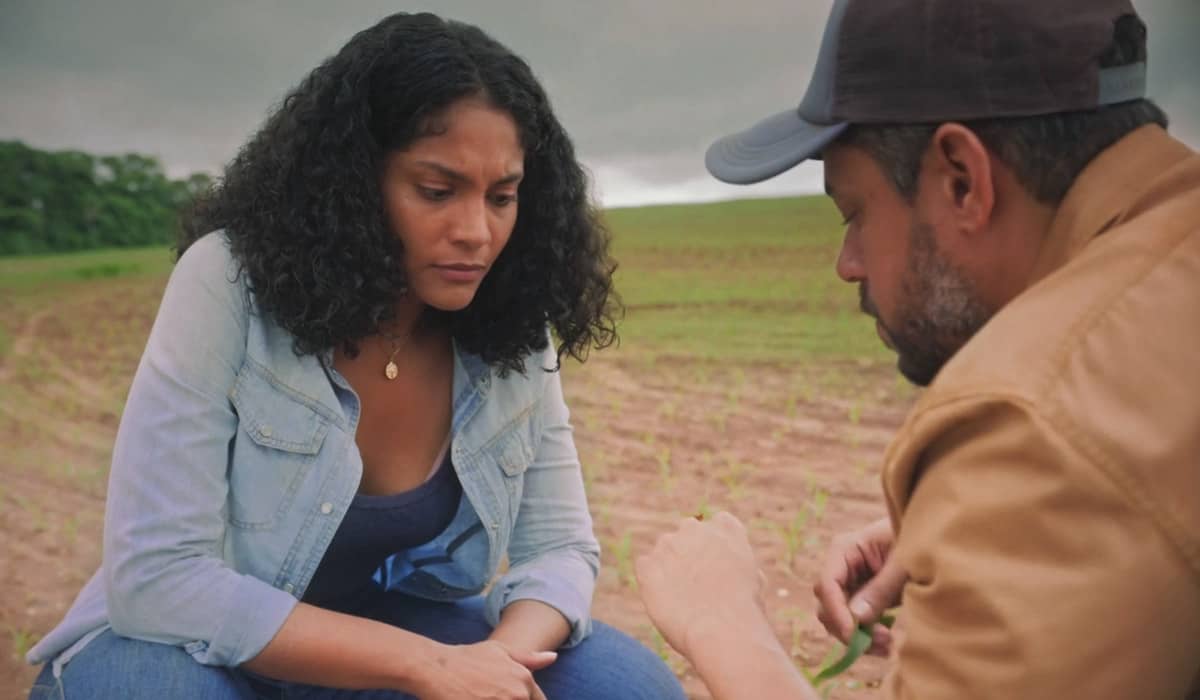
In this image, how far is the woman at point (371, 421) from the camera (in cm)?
187

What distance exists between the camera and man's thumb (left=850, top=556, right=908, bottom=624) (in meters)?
1.82

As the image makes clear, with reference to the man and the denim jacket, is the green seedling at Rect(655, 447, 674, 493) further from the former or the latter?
the man

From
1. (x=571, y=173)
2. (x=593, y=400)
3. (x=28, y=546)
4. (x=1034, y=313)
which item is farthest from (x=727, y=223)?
(x=1034, y=313)

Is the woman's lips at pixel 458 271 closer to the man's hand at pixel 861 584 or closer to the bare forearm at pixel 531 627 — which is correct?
the bare forearm at pixel 531 627

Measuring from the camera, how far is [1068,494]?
1.09 metres

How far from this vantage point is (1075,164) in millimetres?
1400

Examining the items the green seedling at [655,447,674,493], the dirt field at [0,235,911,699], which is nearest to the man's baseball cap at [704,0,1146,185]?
the dirt field at [0,235,911,699]

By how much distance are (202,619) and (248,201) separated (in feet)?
2.47

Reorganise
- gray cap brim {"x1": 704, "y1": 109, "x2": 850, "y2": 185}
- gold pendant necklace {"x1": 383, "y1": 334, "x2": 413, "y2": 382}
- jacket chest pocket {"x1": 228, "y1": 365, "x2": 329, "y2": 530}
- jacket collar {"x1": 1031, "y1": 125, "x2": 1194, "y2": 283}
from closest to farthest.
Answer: jacket collar {"x1": 1031, "y1": 125, "x2": 1194, "y2": 283}
gray cap brim {"x1": 704, "y1": 109, "x2": 850, "y2": 185}
jacket chest pocket {"x1": 228, "y1": 365, "x2": 329, "y2": 530}
gold pendant necklace {"x1": 383, "y1": 334, "x2": 413, "y2": 382}

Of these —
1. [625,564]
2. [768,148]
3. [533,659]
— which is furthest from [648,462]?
[768,148]

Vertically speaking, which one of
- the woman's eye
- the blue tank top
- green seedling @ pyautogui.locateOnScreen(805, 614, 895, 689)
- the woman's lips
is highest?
the woman's eye

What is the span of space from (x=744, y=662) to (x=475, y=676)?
64 cm

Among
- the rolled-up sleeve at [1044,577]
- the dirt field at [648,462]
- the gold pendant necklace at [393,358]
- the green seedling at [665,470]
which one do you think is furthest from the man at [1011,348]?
the green seedling at [665,470]

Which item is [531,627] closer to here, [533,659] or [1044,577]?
[533,659]
